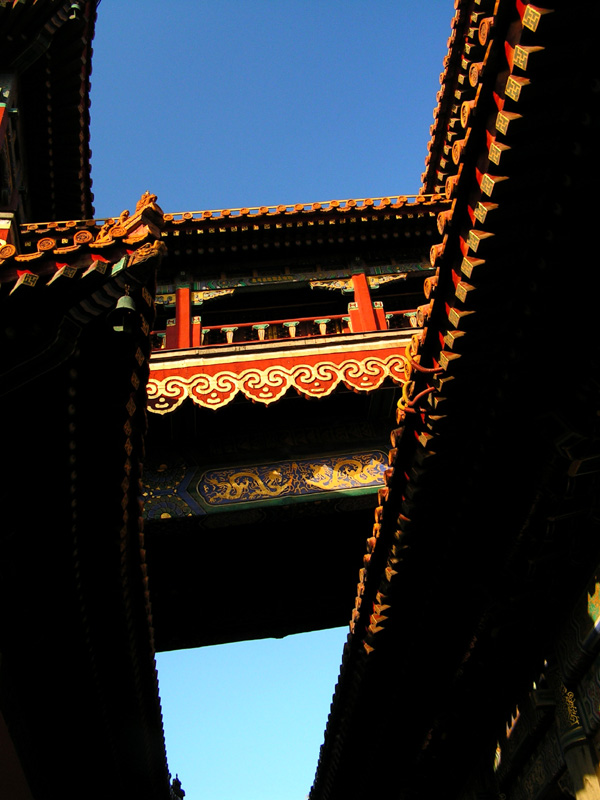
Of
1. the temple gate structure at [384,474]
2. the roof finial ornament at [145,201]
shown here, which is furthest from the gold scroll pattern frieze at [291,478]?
the roof finial ornament at [145,201]

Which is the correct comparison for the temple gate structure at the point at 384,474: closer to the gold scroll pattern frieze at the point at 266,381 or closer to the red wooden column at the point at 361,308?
the gold scroll pattern frieze at the point at 266,381

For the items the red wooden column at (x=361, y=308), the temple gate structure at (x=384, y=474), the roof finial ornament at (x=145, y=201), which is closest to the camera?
the temple gate structure at (x=384, y=474)

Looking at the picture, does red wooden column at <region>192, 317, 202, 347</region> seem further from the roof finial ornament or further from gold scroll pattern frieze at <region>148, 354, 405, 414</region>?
the roof finial ornament

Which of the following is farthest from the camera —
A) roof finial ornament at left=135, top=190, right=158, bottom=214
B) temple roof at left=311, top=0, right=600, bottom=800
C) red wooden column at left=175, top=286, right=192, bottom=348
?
red wooden column at left=175, top=286, right=192, bottom=348

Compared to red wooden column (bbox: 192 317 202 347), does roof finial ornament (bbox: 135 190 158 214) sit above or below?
below

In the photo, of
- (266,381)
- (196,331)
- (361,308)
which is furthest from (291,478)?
(361,308)

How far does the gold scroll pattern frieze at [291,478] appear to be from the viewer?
8148 mm

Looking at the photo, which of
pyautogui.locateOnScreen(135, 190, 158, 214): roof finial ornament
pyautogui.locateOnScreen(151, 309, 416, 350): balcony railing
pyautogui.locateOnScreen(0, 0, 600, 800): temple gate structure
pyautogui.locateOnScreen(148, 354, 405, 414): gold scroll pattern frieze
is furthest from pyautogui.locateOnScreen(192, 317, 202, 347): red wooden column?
pyautogui.locateOnScreen(135, 190, 158, 214): roof finial ornament

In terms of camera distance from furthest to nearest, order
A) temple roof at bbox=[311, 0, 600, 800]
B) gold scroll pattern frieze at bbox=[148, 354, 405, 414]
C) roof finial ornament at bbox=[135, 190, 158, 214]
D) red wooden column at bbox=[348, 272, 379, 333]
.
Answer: red wooden column at bbox=[348, 272, 379, 333] → gold scroll pattern frieze at bbox=[148, 354, 405, 414] → roof finial ornament at bbox=[135, 190, 158, 214] → temple roof at bbox=[311, 0, 600, 800]

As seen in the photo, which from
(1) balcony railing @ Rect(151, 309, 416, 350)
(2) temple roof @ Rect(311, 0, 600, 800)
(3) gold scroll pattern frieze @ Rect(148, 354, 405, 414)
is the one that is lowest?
(2) temple roof @ Rect(311, 0, 600, 800)

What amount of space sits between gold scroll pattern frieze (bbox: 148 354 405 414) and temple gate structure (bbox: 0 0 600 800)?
3 cm

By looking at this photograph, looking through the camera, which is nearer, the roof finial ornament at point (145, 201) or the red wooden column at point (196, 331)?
the roof finial ornament at point (145, 201)

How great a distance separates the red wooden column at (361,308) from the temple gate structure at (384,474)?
1083 millimetres

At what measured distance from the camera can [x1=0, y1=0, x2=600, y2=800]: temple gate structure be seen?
3.84m
